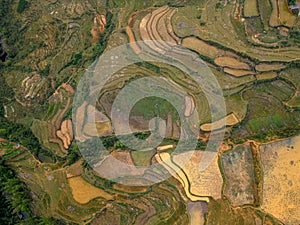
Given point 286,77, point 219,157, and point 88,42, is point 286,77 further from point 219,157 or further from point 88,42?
point 88,42

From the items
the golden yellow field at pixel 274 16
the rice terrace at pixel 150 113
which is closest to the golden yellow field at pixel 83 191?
the rice terrace at pixel 150 113

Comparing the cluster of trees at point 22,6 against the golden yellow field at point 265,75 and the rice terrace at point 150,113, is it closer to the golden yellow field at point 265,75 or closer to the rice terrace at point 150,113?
the rice terrace at point 150,113

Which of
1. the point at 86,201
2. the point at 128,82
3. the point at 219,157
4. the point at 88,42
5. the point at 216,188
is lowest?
the point at 86,201

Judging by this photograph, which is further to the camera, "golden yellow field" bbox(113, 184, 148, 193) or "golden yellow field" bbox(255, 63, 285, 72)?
"golden yellow field" bbox(255, 63, 285, 72)

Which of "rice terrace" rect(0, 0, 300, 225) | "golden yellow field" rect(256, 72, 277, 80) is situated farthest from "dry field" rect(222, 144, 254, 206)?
"golden yellow field" rect(256, 72, 277, 80)

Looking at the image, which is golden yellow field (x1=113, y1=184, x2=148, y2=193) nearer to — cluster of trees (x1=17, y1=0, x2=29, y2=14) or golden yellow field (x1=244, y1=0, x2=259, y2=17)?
golden yellow field (x1=244, y1=0, x2=259, y2=17)

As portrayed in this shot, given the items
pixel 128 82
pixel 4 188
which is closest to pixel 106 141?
pixel 128 82
